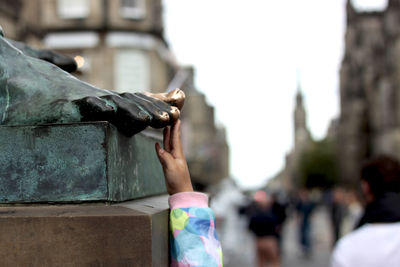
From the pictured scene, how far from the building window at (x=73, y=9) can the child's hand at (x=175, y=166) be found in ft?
64.6

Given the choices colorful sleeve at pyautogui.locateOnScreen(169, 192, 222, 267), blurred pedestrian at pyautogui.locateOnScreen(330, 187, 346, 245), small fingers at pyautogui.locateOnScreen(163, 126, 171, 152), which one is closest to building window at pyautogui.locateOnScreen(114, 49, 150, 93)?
blurred pedestrian at pyautogui.locateOnScreen(330, 187, 346, 245)

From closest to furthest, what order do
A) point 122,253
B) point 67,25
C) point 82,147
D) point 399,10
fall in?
point 122,253, point 82,147, point 67,25, point 399,10

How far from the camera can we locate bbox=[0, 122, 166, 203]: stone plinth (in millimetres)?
1866

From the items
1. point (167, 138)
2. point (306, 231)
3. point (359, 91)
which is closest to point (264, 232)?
point (306, 231)

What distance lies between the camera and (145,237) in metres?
1.74

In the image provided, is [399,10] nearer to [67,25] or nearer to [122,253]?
[67,25]

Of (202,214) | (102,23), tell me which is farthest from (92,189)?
(102,23)

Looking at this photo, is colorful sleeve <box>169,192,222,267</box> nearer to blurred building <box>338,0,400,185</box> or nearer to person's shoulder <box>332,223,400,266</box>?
person's shoulder <box>332,223,400,266</box>

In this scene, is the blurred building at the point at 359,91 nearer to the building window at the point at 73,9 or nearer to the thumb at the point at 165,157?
the building window at the point at 73,9

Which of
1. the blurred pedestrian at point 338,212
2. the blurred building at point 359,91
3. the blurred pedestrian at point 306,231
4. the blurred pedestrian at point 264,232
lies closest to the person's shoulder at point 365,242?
the blurred pedestrian at point 264,232

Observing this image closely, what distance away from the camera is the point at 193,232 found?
1.91m

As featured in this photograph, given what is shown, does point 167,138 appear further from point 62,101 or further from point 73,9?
point 73,9

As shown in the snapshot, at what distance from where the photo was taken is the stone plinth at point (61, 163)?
187 centimetres

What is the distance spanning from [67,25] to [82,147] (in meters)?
19.8
